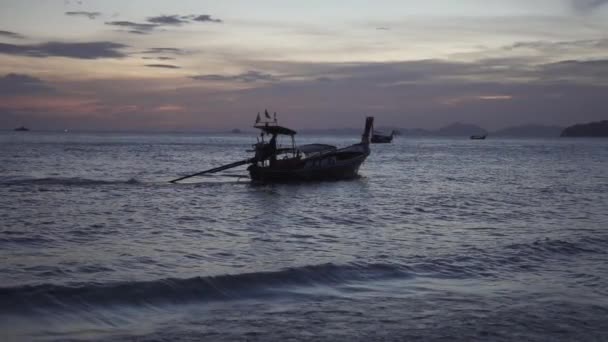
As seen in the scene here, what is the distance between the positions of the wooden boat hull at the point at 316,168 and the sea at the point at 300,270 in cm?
867

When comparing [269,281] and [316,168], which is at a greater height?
[316,168]

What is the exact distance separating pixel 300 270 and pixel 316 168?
26647 millimetres

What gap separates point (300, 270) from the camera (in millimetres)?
14023

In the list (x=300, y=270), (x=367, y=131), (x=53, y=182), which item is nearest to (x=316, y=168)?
(x=367, y=131)

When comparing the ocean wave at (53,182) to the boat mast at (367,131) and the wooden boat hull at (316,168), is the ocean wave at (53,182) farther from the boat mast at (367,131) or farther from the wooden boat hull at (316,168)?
the boat mast at (367,131)

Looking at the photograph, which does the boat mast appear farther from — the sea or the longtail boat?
the sea

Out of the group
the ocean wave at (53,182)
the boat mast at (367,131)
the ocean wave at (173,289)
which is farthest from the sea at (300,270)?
the boat mast at (367,131)

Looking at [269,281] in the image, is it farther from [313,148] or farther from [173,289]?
[313,148]

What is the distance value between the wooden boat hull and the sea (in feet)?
28.5

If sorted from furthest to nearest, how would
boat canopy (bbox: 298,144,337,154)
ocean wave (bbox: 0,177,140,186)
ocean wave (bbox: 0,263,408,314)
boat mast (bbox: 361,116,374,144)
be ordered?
boat mast (bbox: 361,116,374,144), boat canopy (bbox: 298,144,337,154), ocean wave (bbox: 0,177,140,186), ocean wave (bbox: 0,263,408,314)

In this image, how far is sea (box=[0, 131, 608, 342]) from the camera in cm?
981

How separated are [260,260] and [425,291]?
487 centimetres

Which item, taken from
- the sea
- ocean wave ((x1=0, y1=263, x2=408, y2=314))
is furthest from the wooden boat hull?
ocean wave ((x1=0, y1=263, x2=408, y2=314))

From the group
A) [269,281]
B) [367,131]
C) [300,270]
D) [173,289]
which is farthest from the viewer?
[367,131]
